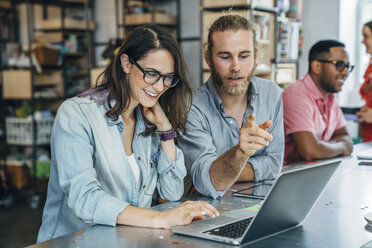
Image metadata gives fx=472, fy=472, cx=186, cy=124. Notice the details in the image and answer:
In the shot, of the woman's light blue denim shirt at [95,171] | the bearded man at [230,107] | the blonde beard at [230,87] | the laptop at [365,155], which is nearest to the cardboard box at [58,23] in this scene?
the bearded man at [230,107]

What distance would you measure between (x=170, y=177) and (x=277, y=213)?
631 millimetres

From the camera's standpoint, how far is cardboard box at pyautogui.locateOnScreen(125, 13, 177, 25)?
18.5 feet

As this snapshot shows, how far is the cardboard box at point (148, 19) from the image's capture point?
18.5 feet

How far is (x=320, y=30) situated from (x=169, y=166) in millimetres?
4469

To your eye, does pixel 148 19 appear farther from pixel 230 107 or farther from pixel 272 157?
pixel 272 157

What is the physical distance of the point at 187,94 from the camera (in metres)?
1.82

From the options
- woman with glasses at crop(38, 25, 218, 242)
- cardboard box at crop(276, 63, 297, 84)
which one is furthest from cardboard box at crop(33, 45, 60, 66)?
woman with glasses at crop(38, 25, 218, 242)

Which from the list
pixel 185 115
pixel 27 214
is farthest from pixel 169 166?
pixel 27 214

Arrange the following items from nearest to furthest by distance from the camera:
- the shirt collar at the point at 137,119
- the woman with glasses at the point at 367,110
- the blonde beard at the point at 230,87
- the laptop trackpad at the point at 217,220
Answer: the laptop trackpad at the point at 217,220, the shirt collar at the point at 137,119, the blonde beard at the point at 230,87, the woman with glasses at the point at 367,110

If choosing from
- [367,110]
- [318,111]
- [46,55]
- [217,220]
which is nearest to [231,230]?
[217,220]

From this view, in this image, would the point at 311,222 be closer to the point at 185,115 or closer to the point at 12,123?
the point at 185,115

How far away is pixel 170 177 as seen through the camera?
5.75 ft

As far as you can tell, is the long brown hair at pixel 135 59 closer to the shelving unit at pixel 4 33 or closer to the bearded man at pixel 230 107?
the bearded man at pixel 230 107

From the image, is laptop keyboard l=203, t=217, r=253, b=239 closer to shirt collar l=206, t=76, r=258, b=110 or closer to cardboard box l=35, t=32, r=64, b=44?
shirt collar l=206, t=76, r=258, b=110
